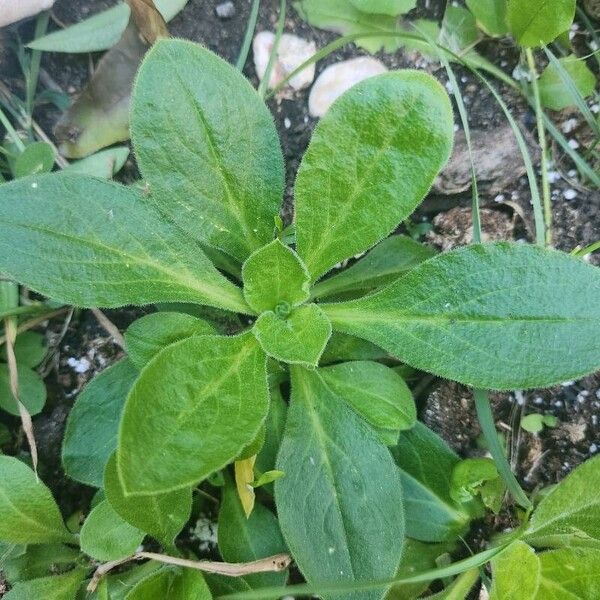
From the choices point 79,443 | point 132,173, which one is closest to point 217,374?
point 79,443

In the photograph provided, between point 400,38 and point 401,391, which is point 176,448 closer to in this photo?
point 401,391

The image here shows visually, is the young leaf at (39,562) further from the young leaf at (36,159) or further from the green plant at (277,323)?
the young leaf at (36,159)

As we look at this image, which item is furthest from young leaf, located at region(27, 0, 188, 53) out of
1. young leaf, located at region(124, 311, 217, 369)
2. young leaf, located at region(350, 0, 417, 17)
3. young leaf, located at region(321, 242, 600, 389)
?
young leaf, located at region(321, 242, 600, 389)

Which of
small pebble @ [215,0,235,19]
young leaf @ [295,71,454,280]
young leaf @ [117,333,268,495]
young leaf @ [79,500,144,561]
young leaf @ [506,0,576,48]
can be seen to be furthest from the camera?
small pebble @ [215,0,235,19]

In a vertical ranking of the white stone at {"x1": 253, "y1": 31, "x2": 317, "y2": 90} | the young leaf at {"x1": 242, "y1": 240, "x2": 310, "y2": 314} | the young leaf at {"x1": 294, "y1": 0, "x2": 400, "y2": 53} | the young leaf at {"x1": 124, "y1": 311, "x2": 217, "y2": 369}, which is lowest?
the young leaf at {"x1": 124, "y1": 311, "x2": 217, "y2": 369}

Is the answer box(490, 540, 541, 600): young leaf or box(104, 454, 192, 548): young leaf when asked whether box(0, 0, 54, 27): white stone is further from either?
box(490, 540, 541, 600): young leaf

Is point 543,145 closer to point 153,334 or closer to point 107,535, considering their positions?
point 153,334

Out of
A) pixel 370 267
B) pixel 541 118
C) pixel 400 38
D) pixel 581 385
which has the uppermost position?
pixel 400 38
